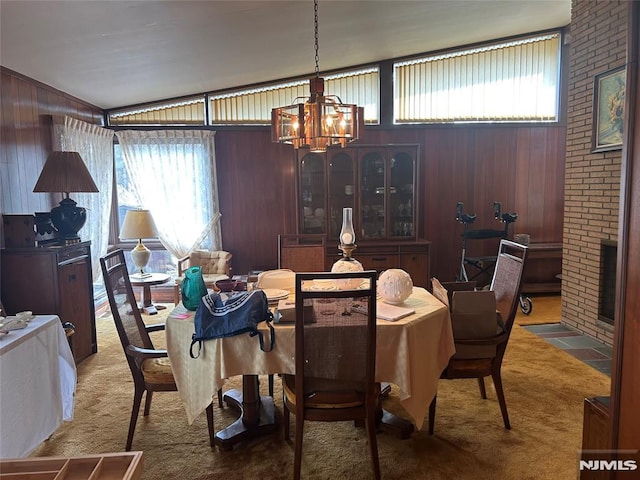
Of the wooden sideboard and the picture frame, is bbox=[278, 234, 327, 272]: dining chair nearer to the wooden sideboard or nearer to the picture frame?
the wooden sideboard

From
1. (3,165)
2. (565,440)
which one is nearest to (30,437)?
(3,165)

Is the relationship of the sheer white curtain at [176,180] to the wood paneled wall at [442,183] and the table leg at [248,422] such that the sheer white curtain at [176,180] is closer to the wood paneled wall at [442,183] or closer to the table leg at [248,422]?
the wood paneled wall at [442,183]

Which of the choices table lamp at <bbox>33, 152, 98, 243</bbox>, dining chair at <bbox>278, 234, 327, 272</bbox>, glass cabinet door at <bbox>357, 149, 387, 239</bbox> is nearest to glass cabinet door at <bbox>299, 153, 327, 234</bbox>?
Result: glass cabinet door at <bbox>357, 149, 387, 239</bbox>

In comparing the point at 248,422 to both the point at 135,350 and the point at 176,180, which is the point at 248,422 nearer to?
the point at 135,350

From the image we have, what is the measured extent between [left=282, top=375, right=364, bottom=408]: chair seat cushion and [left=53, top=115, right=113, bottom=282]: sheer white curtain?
10.5 feet

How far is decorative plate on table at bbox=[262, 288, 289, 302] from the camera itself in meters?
2.46

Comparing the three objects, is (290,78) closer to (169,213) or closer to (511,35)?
(169,213)

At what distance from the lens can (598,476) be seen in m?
1.46

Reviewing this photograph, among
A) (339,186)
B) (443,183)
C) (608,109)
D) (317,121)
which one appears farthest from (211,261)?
(608,109)

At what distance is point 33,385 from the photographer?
2309 mm

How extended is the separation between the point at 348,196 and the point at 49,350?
3442mm

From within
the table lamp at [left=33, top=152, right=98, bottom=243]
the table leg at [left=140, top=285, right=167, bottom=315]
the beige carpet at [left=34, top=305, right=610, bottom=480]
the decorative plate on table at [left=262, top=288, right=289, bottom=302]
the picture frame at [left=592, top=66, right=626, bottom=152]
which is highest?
the picture frame at [left=592, top=66, right=626, bottom=152]

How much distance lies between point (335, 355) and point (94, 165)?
3.82 metres

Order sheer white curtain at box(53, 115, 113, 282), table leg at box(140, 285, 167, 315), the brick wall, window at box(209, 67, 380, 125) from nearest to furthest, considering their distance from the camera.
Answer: the brick wall
sheer white curtain at box(53, 115, 113, 282)
table leg at box(140, 285, 167, 315)
window at box(209, 67, 380, 125)
